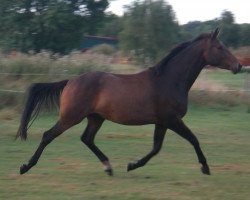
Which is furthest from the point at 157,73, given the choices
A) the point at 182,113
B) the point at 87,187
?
the point at 87,187

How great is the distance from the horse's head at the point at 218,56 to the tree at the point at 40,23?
19781mm

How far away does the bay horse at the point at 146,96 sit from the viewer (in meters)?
7.45

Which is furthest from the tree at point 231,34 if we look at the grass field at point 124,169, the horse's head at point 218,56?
the horse's head at point 218,56

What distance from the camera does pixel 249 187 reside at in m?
6.81

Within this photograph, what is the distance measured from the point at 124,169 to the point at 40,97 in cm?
175

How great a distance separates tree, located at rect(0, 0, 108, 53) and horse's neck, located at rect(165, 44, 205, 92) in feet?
64.7

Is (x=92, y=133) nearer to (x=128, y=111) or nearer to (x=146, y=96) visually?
(x=128, y=111)

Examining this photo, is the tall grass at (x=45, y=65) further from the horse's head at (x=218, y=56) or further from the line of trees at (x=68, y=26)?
the horse's head at (x=218, y=56)

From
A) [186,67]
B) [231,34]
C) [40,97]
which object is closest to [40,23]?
[40,97]

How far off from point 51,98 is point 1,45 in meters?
21.3

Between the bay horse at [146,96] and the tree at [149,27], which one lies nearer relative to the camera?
the bay horse at [146,96]

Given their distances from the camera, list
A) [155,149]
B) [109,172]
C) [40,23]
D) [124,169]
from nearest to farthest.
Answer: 1. [109,172]
2. [155,149]
3. [124,169]
4. [40,23]

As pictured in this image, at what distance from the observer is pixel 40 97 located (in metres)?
8.08

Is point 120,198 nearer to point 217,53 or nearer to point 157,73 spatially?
point 157,73
